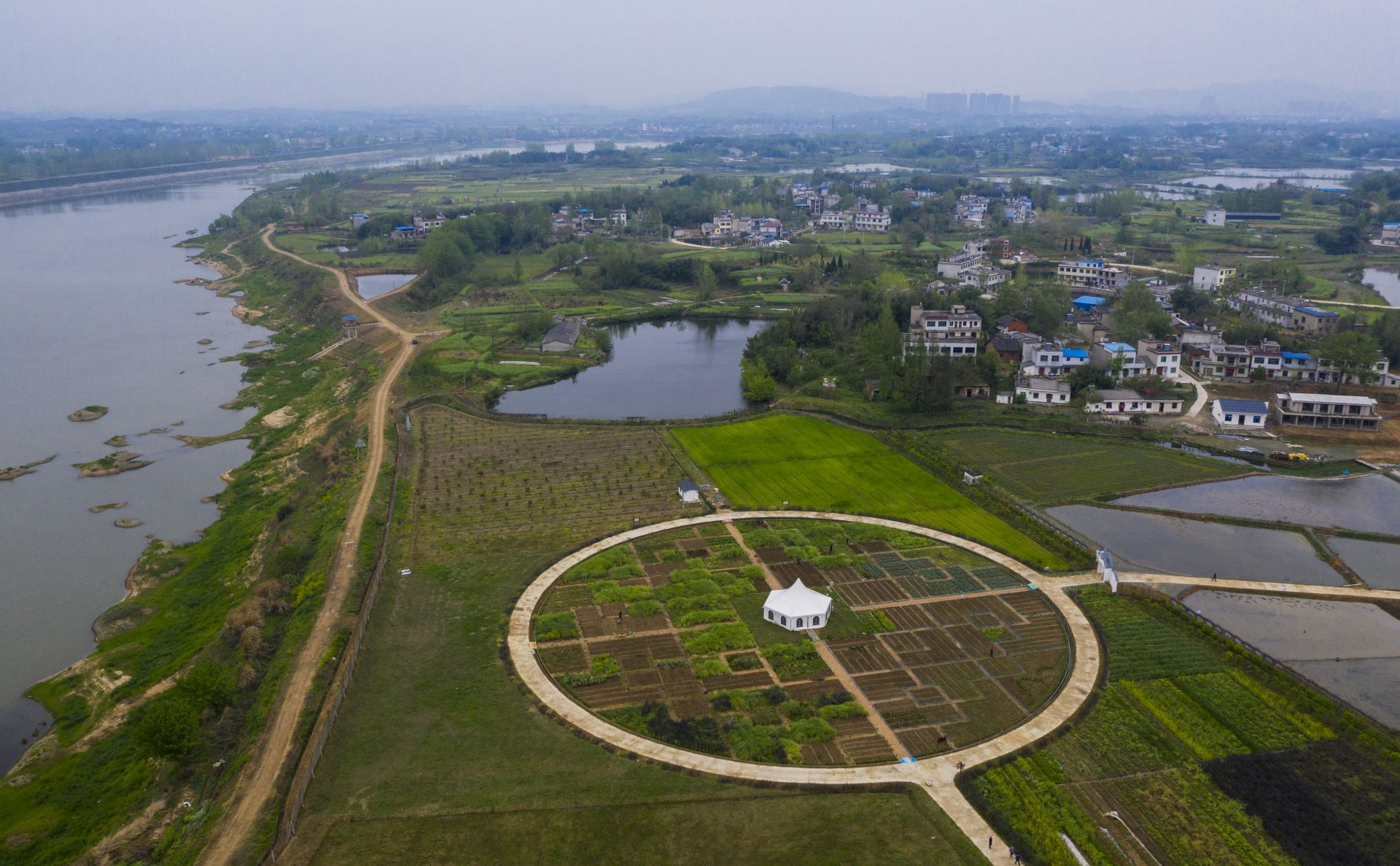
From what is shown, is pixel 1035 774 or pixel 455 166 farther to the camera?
pixel 455 166

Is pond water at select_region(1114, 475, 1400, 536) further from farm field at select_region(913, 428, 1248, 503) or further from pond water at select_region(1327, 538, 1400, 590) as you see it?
pond water at select_region(1327, 538, 1400, 590)

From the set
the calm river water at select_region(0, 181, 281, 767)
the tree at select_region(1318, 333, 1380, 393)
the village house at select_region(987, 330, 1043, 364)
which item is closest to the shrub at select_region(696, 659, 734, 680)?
the calm river water at select_region(0, 181, 281, 767)

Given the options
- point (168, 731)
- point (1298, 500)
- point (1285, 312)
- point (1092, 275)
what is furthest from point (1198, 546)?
point (1092, 275)

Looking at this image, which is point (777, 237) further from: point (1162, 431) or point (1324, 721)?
point (1324, 721)

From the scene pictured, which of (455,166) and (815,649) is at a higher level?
(455,166)

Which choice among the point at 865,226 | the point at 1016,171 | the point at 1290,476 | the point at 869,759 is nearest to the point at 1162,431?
the point at 1290,476

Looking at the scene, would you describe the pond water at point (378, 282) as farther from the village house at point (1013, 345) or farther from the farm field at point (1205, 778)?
the farm field at point (1205, 778)

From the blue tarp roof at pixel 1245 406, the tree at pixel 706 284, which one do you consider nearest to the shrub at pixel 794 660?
the blue tarp roof at pixel 1245 406
